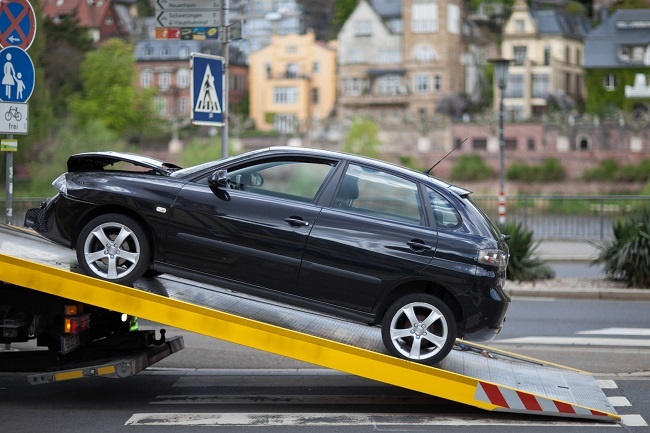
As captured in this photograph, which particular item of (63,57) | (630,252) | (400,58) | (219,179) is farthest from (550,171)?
(219,179)

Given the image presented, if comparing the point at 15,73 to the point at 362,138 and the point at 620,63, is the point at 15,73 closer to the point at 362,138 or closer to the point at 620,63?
the point at 362,138

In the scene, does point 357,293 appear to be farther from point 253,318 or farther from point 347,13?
point 347,13

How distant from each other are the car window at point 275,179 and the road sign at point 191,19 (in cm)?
635

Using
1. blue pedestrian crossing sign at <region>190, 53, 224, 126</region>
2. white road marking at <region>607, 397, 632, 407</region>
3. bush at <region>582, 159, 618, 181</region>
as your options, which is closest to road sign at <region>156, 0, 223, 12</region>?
blue pedestrian crossing sign at <region>190, 53, 224, 126</region>

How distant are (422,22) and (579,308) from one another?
95.6m

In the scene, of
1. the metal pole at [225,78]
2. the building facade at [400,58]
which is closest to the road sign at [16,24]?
the metal pole at [225,78]

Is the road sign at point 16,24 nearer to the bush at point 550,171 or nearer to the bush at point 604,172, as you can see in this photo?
the bush at point 604,172

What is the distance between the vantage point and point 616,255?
1781 cm

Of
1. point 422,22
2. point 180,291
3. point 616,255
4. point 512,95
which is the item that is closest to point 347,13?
point 422,22

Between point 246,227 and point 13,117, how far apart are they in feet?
16.1

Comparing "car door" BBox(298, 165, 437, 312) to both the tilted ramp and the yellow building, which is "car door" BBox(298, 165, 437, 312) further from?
the yellow building

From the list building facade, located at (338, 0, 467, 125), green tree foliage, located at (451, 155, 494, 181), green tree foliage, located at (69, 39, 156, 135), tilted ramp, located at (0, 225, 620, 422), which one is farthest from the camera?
building facade, located at (338, 0, 467, 125)

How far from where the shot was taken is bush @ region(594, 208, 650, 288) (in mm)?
17500

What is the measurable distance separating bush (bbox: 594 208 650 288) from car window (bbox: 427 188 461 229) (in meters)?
9.70
